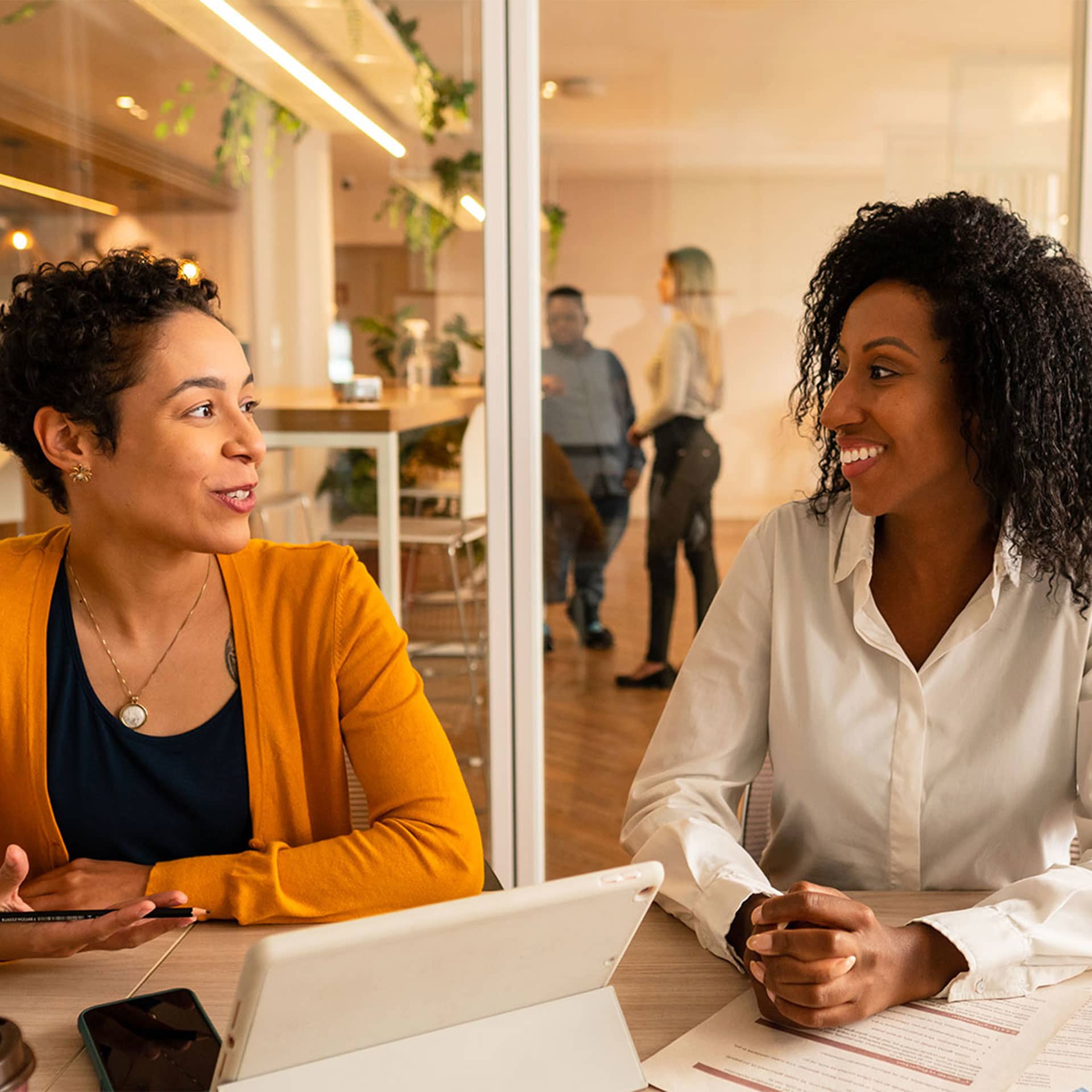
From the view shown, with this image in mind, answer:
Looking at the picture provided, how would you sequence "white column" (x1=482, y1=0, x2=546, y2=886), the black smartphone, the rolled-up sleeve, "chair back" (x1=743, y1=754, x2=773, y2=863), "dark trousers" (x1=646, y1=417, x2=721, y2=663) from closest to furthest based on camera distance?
the black smartphone → the rolled-up sleeve → "chair back" (x1=743, y1=754, x2=773, y2=863) → "white column" (x1=482, y1=0, x2=546, y2=886) → "dark trousers" (x1=646, y1=417, x2=721, y2=663)

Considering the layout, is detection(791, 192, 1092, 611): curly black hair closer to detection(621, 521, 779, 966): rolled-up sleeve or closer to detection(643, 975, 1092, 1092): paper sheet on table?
detection(621, 521, 779, 966): rolled-up sleeve

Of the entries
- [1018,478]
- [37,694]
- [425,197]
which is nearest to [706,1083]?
[1018,478]

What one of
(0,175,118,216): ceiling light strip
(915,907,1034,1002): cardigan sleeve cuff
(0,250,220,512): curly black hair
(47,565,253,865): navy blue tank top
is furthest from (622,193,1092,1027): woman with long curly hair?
(0,175,118,216): ceiling light strip

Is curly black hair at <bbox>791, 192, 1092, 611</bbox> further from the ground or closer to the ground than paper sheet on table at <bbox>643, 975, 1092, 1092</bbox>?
further from the ground

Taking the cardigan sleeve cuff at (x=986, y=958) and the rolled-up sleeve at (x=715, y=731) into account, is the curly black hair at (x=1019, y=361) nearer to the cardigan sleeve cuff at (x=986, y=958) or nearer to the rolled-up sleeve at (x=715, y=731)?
the rolled-up sleeve at (x=715, y=731)

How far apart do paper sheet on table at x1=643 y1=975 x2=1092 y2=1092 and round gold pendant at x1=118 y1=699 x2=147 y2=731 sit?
2.53 feet

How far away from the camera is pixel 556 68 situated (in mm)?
2541

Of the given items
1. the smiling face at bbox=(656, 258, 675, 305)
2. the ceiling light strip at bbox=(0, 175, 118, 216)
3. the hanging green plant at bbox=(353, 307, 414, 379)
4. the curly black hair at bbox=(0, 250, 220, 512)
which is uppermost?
the ceiling light strip at bbox=(0, 175, 118, 216)

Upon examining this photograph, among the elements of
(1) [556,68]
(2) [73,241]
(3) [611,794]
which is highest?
(1) [556,68]

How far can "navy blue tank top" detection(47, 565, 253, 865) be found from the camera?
1.40 m

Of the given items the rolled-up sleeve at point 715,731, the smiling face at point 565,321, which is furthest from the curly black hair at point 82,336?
the smiling face at point 565,321

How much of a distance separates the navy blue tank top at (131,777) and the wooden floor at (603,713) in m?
1.36

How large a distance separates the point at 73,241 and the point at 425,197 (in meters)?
0.79

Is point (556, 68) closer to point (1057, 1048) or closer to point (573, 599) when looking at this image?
point (573, 599)
